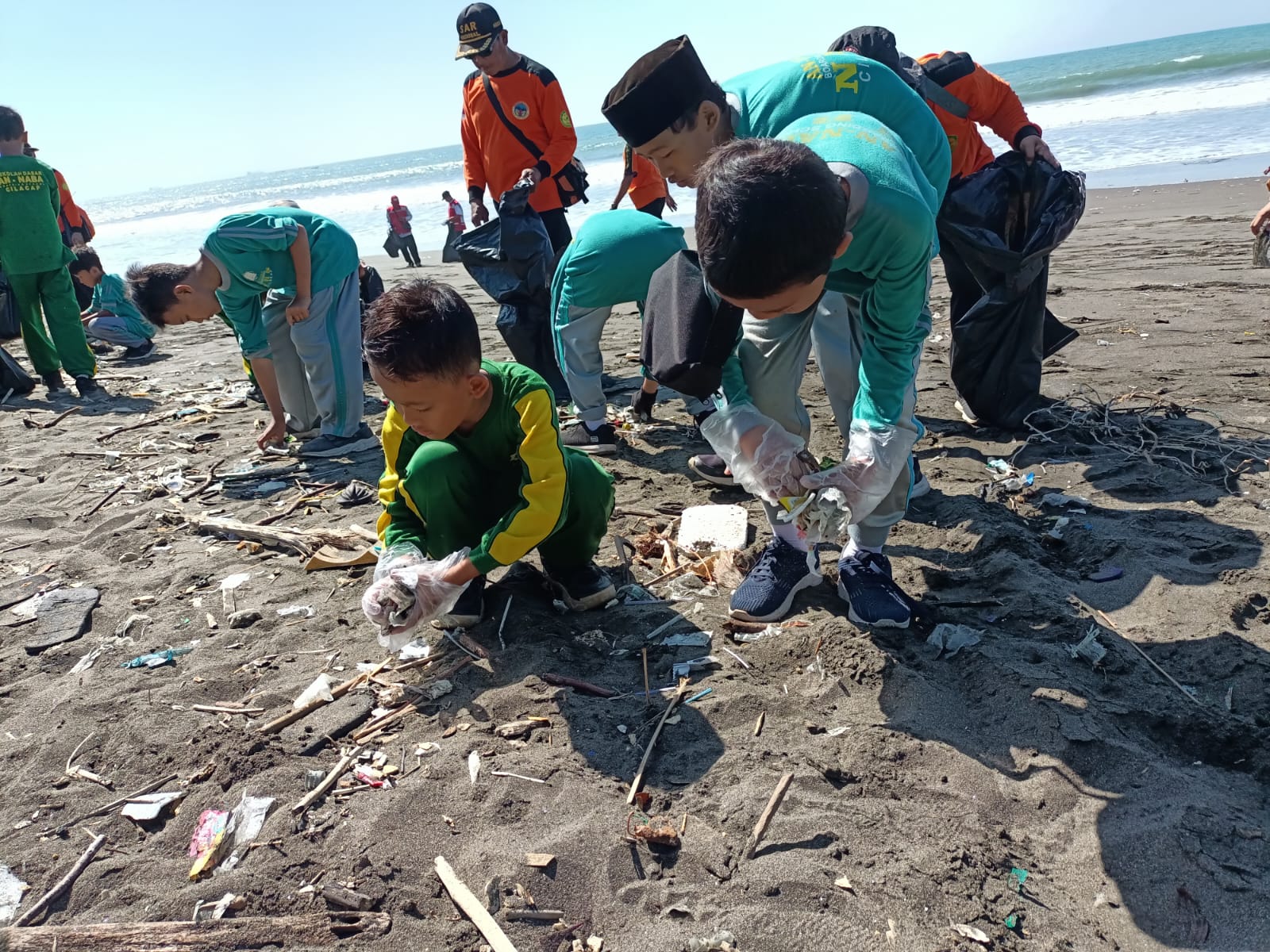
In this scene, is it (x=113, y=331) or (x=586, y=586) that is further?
(x=113, y=331)

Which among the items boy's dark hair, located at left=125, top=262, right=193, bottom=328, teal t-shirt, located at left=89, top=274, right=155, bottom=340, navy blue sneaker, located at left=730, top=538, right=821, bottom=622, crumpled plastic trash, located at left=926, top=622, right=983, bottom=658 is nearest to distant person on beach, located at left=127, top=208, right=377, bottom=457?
boy's dark hair, located at left=125, top=262, right=193, bottom=328

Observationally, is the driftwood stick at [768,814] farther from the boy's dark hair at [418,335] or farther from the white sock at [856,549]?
the boy's dark hair at [418,335]

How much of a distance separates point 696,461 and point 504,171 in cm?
274

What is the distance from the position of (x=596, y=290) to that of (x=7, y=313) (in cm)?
653

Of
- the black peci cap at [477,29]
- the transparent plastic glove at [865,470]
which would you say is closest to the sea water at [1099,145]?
the black peci cap at [477,29]

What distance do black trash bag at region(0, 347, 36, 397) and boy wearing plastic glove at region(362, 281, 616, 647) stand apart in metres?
6.31

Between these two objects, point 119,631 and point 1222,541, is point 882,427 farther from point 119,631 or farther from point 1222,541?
point 119,631

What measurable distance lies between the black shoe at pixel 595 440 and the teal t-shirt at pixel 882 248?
89.4 inches

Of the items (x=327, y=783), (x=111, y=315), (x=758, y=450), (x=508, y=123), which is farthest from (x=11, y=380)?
(x=758, y=450)

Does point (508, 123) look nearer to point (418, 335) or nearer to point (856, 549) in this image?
point (418, 335)

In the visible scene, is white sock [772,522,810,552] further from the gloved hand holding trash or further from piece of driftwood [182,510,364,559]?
piece of driftwood [182,510,364,559]

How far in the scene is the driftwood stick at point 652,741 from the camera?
2.09 m

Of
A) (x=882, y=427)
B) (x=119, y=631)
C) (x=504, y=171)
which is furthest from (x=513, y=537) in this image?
(x=504, y=171)

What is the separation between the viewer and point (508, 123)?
18.0 feet
